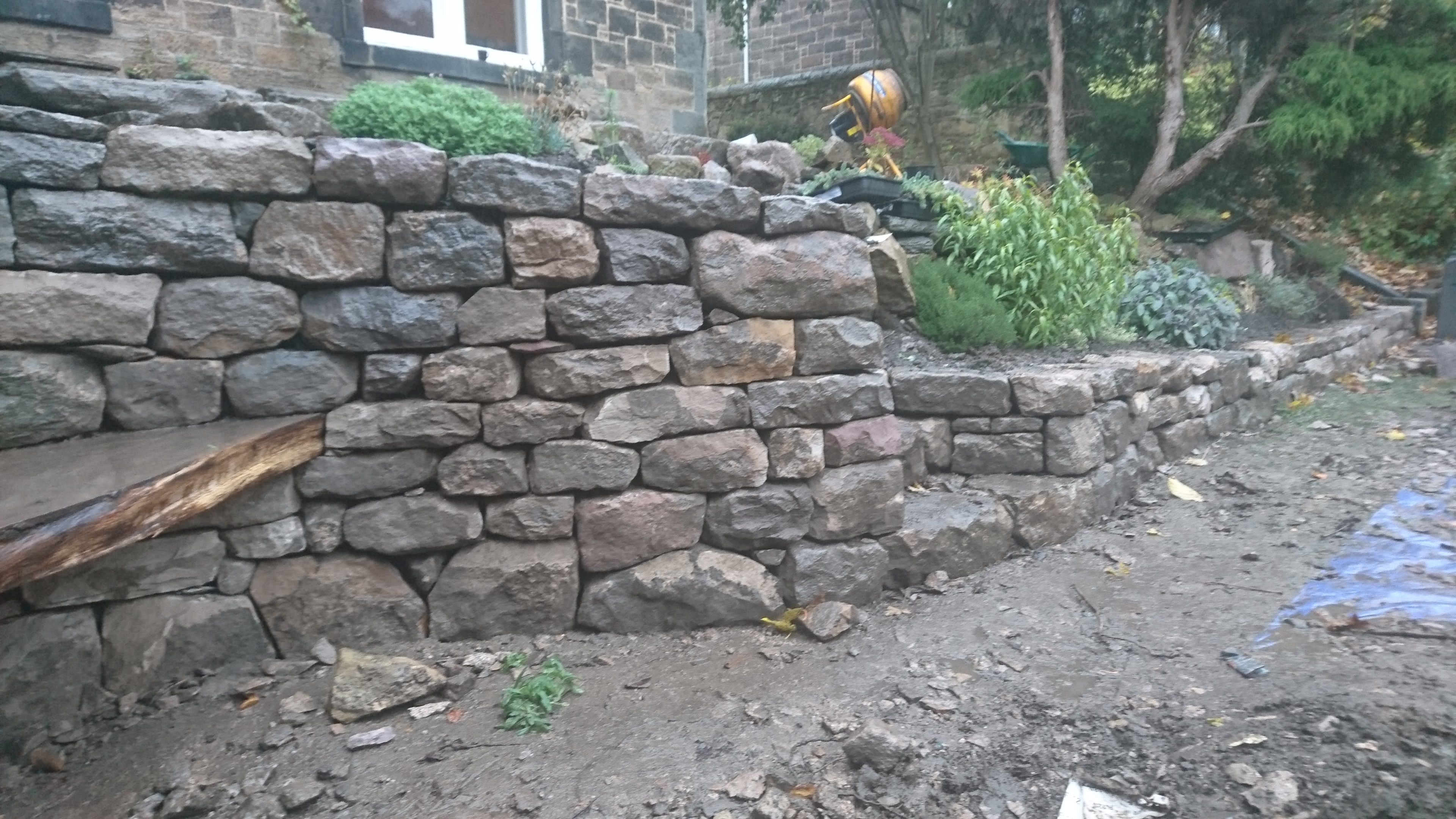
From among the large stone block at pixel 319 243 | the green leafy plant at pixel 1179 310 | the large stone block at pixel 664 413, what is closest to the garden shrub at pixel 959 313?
the green leafy plant at pixel 1179 310

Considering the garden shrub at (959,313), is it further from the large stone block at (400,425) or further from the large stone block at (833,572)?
the large stone block at (400,425)

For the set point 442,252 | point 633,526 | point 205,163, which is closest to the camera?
point 205,163

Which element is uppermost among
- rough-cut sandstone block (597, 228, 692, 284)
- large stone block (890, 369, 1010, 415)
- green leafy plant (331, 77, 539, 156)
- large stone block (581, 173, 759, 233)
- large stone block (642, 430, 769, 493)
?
green leafy plant (331, 77, 539, 156)

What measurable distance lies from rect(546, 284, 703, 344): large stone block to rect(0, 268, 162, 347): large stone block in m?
1.21

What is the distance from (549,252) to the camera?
2930mm

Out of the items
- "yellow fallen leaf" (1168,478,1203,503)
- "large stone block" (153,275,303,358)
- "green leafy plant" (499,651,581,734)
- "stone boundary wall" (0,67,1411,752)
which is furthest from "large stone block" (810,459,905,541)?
"yellow fallen leaf" (1168,478,1203,503)

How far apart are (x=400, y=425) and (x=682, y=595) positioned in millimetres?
1207

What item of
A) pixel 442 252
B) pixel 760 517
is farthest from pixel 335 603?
pixel 760 517

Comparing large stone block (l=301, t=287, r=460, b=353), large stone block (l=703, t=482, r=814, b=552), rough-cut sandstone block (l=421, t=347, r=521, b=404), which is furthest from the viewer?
large stone block (l=703, t=482, r=814, b=552)

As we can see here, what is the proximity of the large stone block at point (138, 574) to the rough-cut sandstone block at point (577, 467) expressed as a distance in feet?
3.42

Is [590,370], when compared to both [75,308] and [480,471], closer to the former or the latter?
[480,471]

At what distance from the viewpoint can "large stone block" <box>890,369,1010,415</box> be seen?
13.7 ft

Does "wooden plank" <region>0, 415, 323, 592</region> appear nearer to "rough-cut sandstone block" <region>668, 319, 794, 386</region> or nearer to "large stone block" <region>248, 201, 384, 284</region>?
"large stone block" <region>248, 201, 384, 284</region>

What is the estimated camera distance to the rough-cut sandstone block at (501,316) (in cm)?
289
